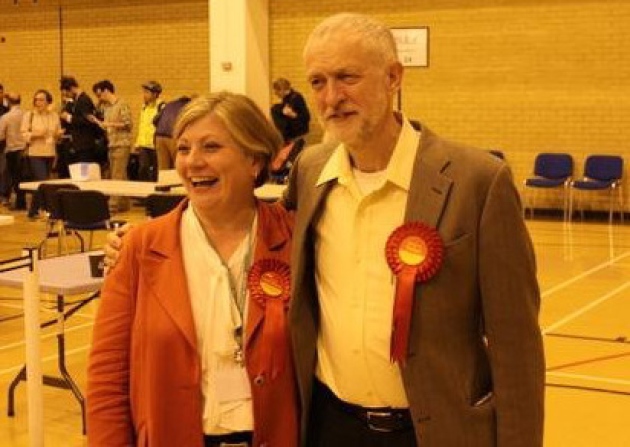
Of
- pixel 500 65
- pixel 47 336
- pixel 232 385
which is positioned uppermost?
pixel 500 65

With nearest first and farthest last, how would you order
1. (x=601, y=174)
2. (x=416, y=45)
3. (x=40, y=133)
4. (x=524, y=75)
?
(x=601, y=174) < (x=524, y=75) < (x=416, y=45) < (x=40, y=133)

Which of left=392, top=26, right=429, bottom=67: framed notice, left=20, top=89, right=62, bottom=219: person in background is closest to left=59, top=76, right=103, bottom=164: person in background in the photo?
left=20, top=89, right=62, bottom=219: person in background

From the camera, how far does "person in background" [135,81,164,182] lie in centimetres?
1492

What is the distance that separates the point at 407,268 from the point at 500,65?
41.1 ft

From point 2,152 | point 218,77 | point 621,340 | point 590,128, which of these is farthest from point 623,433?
point 2,152

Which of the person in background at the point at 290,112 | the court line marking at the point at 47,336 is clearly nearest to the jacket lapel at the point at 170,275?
the court line marking at the point at 47,336

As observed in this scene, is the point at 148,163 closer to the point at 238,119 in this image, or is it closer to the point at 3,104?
the point at 3,104

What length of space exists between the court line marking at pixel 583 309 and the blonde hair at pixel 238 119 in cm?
514

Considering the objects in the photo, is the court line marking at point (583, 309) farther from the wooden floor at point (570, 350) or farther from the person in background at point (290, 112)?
the person in background at point (290, 112)

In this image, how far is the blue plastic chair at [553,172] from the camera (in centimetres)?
1323

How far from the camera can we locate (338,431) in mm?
2297

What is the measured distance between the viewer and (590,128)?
44.4 ft

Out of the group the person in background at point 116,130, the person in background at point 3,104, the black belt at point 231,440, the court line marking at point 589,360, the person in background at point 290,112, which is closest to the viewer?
the black belt at point 231,440

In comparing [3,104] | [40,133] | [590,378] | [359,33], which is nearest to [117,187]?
[40,133]
